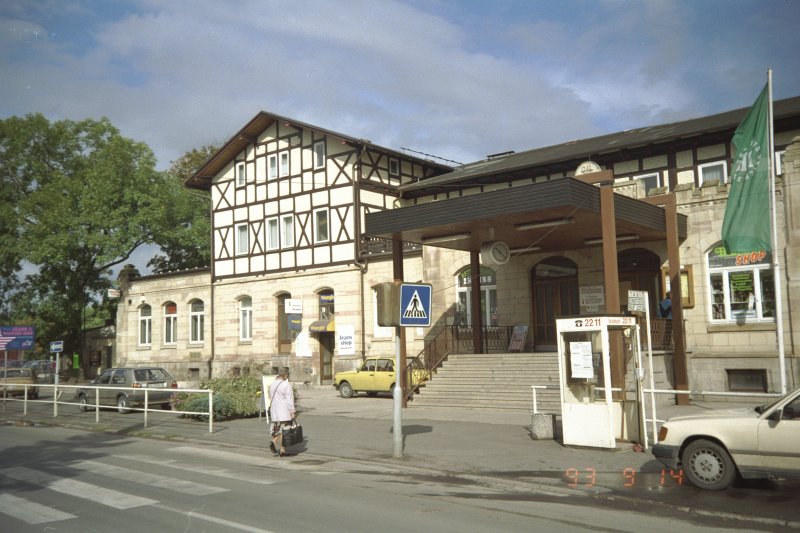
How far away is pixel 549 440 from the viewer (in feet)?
45.4

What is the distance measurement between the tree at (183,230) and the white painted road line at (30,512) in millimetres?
33699

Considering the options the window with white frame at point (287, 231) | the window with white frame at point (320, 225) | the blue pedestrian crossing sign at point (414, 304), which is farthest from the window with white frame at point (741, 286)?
the window with white frame at point (287, 231)

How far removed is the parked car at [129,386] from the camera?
891 inches

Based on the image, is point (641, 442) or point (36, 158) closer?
point (641, 442)

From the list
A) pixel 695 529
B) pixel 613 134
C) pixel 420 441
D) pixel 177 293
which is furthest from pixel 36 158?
pixel 695 529

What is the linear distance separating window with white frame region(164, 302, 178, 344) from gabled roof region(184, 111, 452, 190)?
738cm

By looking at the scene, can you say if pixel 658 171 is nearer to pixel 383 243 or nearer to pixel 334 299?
pixel 383 243

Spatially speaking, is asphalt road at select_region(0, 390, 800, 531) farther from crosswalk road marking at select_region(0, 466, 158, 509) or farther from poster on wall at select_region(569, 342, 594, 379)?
poster on wall at select_region(569, 342, 594, 379)

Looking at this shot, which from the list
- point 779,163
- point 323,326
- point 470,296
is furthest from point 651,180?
point 323,326

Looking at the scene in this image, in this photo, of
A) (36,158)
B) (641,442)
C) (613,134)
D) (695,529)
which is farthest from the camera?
(36,158)

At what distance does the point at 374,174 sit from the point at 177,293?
49.9 feet

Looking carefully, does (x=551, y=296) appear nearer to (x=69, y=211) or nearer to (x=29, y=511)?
(x=29, y=511)

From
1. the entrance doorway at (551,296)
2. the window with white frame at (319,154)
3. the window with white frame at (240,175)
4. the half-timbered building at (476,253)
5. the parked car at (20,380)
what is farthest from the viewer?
the window with white frame at (240,175)

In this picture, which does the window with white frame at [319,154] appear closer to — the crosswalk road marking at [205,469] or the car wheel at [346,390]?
the car wheel at [346,390]
